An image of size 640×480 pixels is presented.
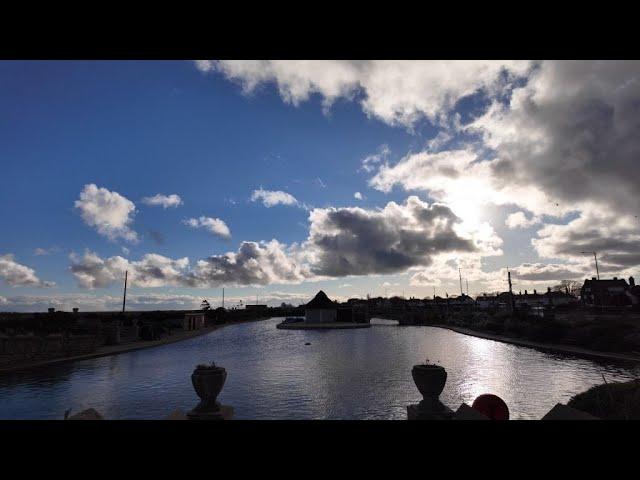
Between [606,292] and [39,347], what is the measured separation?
317ft

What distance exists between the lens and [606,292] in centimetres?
8000

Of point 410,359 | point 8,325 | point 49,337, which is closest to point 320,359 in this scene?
point 410,359

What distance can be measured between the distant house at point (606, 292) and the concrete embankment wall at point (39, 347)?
87079 millimetres

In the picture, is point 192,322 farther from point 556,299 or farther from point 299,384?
point 556,299

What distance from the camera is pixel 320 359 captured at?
32812mm

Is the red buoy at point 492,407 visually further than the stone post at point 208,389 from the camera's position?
Yes

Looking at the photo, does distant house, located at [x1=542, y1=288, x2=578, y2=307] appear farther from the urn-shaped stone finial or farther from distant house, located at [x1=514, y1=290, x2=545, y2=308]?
the urn-shaped stone finial

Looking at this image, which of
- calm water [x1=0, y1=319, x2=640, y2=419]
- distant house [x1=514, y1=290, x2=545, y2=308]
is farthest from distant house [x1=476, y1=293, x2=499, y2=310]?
calm water [x1=0, y1=319, x2=640, y2=419]

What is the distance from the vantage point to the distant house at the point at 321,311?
8876 centimetres

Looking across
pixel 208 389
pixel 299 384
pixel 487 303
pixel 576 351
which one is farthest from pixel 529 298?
pixel 208 389
